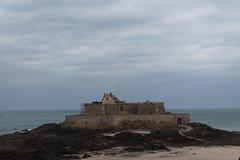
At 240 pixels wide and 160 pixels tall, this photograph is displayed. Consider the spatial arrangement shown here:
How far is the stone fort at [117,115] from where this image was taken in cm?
4428

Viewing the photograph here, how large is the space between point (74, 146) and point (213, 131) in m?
13.9

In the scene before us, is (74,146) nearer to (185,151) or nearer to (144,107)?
(185,151)

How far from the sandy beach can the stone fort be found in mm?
9177

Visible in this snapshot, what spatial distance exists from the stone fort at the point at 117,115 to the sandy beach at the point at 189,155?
918cm

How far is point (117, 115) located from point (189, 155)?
1305 cm

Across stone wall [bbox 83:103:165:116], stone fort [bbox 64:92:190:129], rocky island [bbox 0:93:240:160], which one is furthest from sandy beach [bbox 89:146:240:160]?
stone wall [bbox 83:103:165:116]

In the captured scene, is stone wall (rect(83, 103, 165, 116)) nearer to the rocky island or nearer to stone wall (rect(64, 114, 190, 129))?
the rocky island

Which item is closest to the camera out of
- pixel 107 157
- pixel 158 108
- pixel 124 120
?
pixel 107 157

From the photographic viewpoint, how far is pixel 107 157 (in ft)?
103

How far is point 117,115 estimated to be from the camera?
4425 centimetres

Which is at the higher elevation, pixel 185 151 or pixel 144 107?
pixel 144 107

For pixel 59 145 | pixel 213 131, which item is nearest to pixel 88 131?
pixel 59 145

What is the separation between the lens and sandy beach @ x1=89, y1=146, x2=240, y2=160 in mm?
31002

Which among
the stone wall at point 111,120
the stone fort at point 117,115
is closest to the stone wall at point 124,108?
the stone fort at point 117,115
